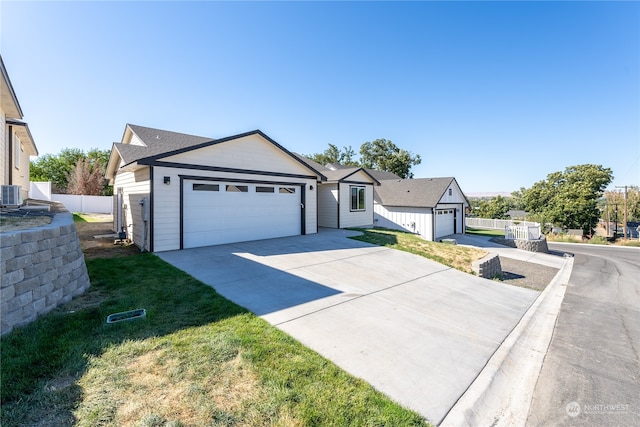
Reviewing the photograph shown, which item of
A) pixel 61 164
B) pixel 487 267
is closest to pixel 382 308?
pixel 487 267

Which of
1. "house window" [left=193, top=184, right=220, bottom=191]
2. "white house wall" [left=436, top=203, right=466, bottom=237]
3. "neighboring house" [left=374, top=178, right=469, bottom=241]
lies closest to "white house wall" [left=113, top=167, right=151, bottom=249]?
"house window" [left=193, top=184, right=220, bottom=191]

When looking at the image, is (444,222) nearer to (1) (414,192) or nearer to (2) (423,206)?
(2) (423,206)

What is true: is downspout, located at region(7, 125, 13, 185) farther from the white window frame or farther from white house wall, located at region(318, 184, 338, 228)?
the white window frame

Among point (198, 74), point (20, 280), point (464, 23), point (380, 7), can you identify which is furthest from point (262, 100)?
point (20, 280)

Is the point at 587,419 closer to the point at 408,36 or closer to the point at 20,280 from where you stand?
the point at 20,280

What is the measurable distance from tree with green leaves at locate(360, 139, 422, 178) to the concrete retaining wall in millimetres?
33657

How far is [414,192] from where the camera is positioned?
20547mm

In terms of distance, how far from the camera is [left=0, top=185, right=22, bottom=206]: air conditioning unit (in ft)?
22.6

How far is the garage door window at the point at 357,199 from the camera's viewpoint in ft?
53.1

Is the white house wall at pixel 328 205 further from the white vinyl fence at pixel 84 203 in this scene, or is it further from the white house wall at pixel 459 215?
the white vinyl fence at pixel 84 203

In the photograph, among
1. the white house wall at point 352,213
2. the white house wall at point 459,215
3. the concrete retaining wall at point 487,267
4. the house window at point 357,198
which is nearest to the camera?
the concrete retaining wall at point 487,267

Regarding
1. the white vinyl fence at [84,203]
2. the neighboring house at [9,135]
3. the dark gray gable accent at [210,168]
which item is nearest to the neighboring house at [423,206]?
the dark gray gable accent at [210,168]

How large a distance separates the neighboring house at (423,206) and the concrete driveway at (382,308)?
10469 millimetres

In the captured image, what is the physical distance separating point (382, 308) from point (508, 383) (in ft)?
6.86
